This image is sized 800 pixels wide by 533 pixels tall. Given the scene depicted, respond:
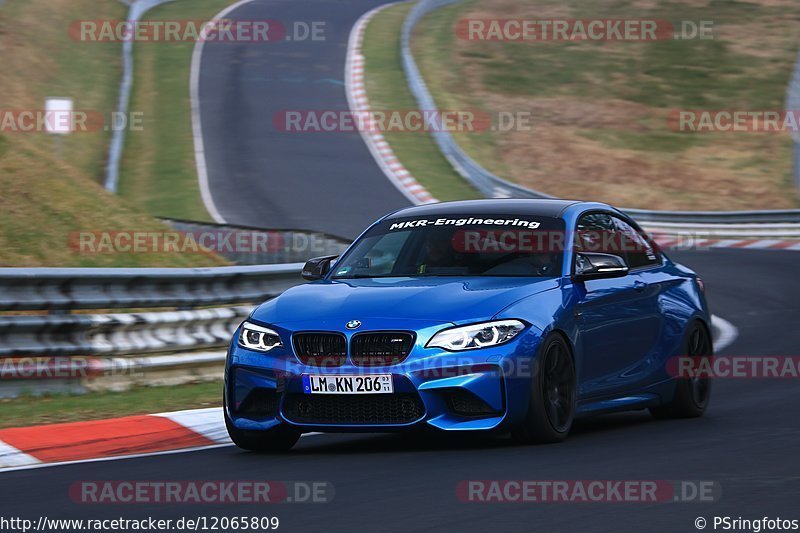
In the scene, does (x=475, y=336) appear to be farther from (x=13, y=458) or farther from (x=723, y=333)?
(x=723, y=333)

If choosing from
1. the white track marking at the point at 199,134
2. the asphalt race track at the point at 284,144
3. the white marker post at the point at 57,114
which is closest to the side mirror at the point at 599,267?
the white marker post at the point at 57,114

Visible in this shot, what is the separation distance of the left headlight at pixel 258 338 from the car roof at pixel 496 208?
1477mm

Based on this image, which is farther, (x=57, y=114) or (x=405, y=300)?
(x=57, y=114)

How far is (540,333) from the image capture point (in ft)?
26.5

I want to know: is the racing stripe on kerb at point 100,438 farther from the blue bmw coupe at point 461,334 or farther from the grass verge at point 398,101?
the grass verge at point 398,101

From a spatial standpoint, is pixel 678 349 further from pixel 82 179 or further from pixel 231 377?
pixel 82 179

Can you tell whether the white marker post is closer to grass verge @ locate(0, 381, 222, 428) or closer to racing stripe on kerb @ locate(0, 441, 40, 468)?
grass verge @ locate(0, 381, 222, 428)

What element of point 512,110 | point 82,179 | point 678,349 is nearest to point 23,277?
point 678,349

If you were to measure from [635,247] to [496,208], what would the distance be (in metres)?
1.15

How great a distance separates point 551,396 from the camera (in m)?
8.25

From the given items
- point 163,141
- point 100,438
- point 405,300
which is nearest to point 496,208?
point 405,300

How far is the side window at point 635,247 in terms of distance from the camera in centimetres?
983

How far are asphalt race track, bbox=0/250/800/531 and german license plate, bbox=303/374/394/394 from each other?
0.37 meters

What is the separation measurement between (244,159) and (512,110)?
9.11m
